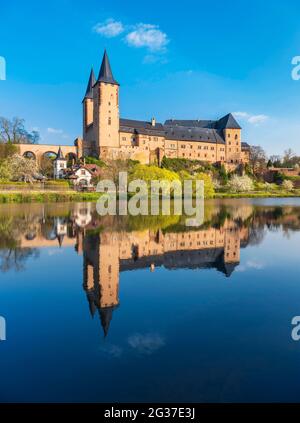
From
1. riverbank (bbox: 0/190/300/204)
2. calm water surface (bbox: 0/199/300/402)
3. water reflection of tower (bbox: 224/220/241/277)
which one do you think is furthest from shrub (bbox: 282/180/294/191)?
calm water surface (bbox: 0/199/300/402)

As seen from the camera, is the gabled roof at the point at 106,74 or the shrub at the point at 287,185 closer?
the gabled roof at the point at 106,74

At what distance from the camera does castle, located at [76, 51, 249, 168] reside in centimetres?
6241

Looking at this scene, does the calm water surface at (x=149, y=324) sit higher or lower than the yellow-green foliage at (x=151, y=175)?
lower

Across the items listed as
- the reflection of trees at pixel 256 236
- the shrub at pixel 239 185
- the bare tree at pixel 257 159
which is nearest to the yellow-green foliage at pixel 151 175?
the shrub at pixel 239 185

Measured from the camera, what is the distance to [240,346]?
13.8 feet

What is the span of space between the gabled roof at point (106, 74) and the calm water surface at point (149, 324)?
5760 centimetres

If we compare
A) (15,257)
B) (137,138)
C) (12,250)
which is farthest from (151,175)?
(15,257)

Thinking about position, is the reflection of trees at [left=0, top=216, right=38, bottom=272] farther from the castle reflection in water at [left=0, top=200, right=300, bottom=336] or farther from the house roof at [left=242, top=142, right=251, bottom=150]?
the house roof at [left=242, top=142, right=251, bottom=150]

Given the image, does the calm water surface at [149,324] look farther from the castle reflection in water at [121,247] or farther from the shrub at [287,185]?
the shrub at [287,185]

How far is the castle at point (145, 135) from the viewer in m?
62.4

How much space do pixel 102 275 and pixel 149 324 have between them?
2.76 m

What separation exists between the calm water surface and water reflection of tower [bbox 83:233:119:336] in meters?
0.03
